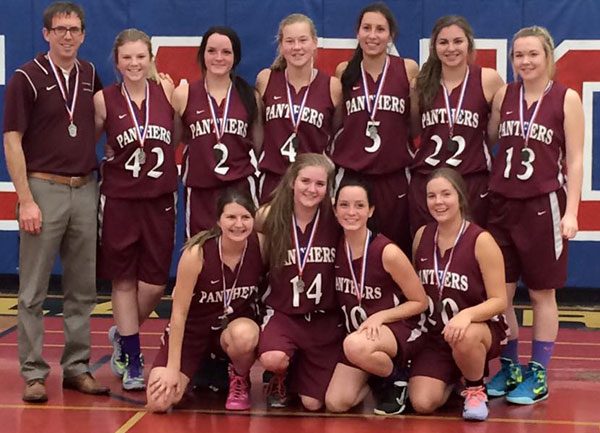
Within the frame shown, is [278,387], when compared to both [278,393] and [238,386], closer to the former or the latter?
[278,393]

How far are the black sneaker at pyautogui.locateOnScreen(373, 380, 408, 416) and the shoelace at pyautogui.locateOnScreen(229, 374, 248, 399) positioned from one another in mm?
675

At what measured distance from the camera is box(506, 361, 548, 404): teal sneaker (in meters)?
5.36

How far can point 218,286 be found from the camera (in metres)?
5.25

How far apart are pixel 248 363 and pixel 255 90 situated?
61.6 inches

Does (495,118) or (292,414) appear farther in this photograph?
(495,118)

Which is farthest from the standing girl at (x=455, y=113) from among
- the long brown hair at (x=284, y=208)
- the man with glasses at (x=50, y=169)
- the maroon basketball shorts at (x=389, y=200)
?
the man with glasses at (x=50, y=169)

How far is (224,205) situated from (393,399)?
1.30 meters

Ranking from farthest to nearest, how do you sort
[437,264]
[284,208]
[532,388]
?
[532,388] → [284,208] → [437,264]

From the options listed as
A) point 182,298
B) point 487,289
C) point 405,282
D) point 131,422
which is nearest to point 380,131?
point 405,282

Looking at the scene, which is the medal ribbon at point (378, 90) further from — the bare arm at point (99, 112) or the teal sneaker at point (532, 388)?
the teal sneaker at point (532, 388)

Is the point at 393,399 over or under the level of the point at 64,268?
under

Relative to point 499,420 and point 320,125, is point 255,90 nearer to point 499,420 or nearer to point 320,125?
point 320,125

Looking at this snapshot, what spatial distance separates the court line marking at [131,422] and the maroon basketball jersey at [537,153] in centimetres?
215

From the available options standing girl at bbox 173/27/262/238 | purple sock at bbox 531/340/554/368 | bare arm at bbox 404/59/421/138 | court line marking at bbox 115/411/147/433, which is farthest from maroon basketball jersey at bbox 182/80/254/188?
purple sock at bbox 531/340/554/368
